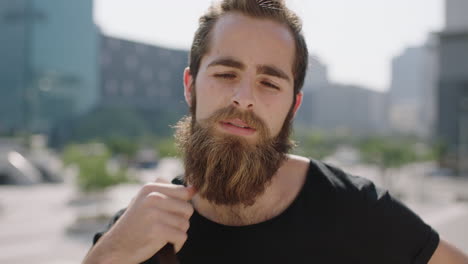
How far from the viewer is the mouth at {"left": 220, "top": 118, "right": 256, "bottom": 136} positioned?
1529 mm

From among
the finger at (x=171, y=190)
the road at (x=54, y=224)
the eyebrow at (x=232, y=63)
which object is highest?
the eyebrow at (x=232, y=63)

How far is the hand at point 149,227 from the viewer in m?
1.26

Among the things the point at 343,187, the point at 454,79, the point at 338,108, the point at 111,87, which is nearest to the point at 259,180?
the point at 343,187

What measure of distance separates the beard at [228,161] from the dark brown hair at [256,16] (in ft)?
0.92

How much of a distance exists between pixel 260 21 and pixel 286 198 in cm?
70

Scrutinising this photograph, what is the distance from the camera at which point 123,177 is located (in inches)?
765

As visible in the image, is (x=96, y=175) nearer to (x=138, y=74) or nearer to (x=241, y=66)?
(x=241, y=66)

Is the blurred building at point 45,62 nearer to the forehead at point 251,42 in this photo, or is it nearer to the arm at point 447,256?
the forehead at point 251,42

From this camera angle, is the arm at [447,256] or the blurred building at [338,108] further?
the blurred building at [338,108]

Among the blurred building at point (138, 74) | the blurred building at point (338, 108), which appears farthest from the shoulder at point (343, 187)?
the blurred building at point (338, 108)

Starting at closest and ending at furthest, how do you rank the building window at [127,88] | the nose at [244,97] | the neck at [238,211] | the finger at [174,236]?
the finger at [174,236] → the nose at [244,97] → the neck at [238,211] → the building window at [127,88]

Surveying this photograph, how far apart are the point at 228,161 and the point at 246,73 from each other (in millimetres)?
323

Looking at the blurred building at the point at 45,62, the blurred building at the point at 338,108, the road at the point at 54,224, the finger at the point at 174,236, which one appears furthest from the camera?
the blurred building at the point at 338,108

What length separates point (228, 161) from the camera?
1532 mm
